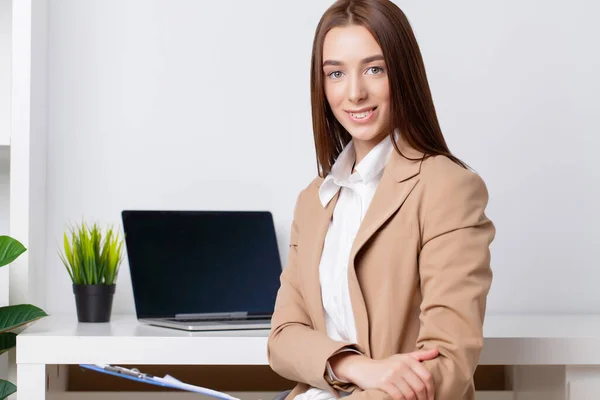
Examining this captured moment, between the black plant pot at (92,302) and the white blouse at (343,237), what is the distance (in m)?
0.73

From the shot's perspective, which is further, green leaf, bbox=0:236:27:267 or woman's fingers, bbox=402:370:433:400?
green leaf, bbox=0:236:27:267

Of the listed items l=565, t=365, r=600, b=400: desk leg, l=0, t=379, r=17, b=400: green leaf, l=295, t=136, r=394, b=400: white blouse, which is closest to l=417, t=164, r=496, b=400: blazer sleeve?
l=295, t=136, r=394, b=400: white blouse

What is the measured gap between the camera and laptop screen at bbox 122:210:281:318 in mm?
1979

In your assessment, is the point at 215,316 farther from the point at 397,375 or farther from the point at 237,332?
the point at 397,375

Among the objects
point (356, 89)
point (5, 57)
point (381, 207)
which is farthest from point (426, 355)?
point (5, 57)

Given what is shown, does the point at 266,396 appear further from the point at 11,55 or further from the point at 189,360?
the point at 11,55

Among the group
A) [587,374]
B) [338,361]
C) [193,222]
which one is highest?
[193,222]

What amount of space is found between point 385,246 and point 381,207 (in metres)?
0.06

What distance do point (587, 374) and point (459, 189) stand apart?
72cm

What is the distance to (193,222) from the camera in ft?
6.77

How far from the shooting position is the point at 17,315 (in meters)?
1.74

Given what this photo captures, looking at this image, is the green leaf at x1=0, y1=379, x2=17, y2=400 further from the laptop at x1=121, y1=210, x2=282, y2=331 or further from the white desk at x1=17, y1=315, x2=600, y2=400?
the laptop at x1=121, y1=210, x2=282, y2=331

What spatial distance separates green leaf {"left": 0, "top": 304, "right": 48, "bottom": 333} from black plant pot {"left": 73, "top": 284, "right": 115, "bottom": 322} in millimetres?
164

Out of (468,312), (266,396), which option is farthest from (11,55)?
(468,312)
